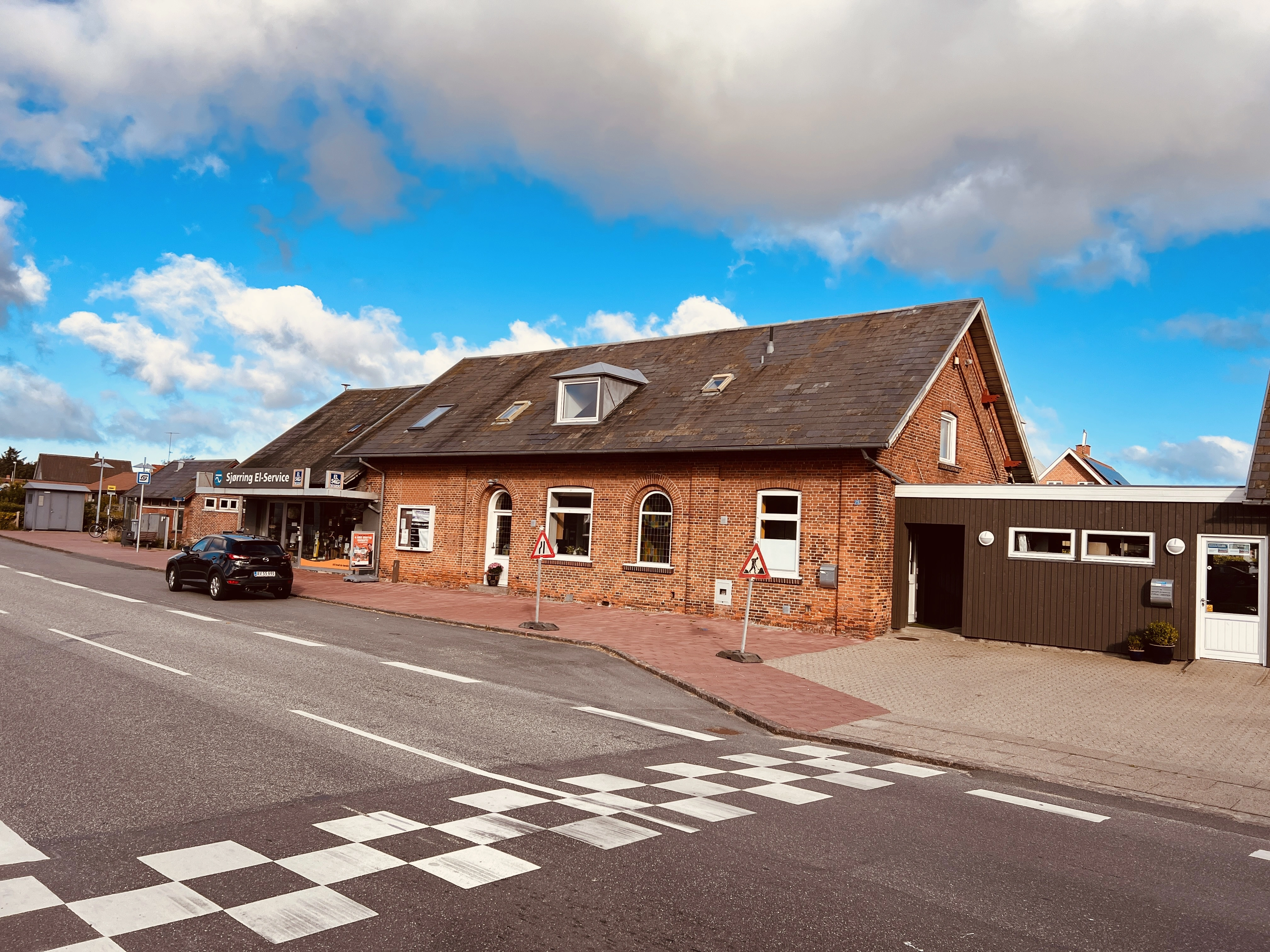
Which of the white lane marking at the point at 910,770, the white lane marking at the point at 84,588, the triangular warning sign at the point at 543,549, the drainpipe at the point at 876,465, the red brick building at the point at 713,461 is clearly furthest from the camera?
the white lane marking at the point at 84,588

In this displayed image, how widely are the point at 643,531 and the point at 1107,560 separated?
956 centimetres

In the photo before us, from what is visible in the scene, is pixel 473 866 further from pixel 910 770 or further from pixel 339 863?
pixel 910 770

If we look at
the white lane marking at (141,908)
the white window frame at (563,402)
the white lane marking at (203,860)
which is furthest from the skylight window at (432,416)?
the white lane marking at (141,908)

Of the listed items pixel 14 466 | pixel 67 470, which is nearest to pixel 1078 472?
pixel 67 470

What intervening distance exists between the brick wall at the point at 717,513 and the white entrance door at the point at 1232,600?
5297 mm

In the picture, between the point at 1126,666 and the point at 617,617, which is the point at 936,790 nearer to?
the point at 1126,666

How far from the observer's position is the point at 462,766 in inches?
Answer: 282

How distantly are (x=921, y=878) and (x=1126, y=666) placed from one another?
454 inches

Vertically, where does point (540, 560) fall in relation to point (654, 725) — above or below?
above

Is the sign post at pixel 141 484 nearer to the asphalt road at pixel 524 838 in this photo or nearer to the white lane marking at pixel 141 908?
the asphalt road at pixel 524 838

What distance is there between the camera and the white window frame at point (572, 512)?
2125cm

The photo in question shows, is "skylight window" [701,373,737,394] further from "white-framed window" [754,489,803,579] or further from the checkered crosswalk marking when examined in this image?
the checkered crosswalk marking

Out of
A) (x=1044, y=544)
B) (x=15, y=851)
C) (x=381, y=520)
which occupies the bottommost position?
(x=15, y=851)

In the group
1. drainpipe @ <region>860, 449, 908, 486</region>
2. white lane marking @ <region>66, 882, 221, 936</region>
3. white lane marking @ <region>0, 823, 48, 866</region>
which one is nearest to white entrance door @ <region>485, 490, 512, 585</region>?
drainpipe @ <region>860, 449, 908, 486</region>
